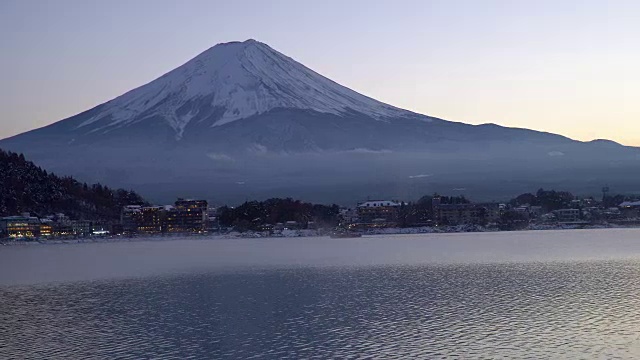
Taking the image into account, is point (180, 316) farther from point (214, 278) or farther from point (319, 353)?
point (214, 278)

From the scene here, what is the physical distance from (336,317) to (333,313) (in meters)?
1.02

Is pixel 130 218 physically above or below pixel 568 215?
above

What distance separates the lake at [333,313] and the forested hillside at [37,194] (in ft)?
304

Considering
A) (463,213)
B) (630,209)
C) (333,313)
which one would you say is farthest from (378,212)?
(333,313)

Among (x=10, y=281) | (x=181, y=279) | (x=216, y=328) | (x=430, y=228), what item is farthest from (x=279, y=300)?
(x=430, y=228)

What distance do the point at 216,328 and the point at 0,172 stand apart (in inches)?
4709

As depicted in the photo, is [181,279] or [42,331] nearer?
[42,331]

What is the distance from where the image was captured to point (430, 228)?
141m

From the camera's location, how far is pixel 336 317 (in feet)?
87.5

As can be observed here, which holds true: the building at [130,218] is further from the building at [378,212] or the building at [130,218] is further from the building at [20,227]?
the building at [378,212]

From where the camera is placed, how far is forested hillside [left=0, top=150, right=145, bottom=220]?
134 metres

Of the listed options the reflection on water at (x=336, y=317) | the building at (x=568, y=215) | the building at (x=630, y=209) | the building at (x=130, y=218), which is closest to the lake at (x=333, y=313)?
the reflection on water at (x=336, y=317)

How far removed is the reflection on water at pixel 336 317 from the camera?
21.1 m

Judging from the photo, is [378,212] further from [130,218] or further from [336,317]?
[336,317]
